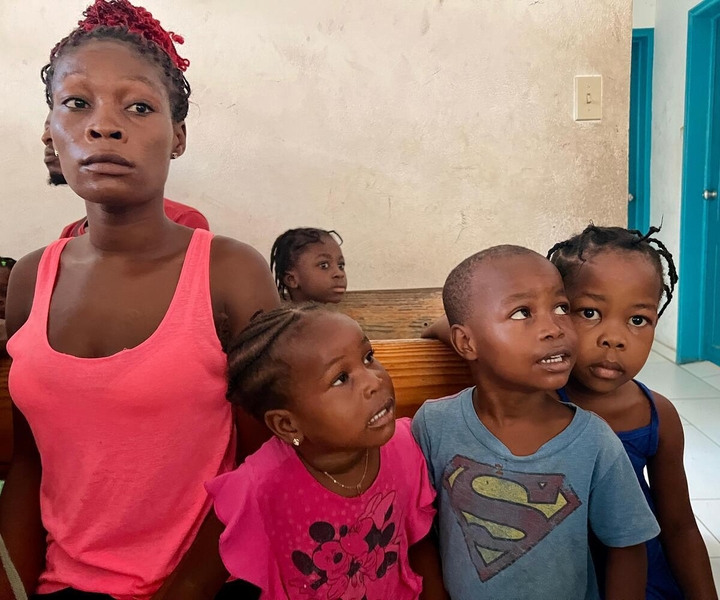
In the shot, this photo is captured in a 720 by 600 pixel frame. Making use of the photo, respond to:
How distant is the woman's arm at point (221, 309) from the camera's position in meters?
0.80

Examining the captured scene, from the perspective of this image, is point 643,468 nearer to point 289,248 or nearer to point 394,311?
point 394,311

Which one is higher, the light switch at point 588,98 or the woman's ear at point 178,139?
the light switch at point 588,98

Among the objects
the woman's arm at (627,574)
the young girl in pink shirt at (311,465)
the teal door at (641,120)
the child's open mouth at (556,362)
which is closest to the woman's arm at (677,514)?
the woman's arm at (627,574)

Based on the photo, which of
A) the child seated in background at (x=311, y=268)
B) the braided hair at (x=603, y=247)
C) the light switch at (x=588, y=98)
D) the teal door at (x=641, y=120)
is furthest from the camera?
the teal door at (x=641, y=120)

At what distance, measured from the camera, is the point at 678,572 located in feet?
3.31

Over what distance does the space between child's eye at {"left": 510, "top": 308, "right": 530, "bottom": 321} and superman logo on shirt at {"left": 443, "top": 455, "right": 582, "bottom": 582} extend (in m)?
0.22

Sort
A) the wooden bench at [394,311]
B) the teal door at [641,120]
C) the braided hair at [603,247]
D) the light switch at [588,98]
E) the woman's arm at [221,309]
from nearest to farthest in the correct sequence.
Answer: the woman's arm at [221,309] → the braided hair at [603,247] → the wooden bench at [394,311] → the light switch at [588,98] → the teal door at [641,120]

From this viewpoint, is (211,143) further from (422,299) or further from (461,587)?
(461,587)

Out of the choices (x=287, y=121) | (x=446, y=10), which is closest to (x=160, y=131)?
(x=287, y=121)

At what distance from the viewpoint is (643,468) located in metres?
1.03

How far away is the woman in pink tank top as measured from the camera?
2.63 feet

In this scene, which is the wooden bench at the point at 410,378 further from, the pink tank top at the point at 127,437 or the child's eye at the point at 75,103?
the child's eye at the point at 75,103

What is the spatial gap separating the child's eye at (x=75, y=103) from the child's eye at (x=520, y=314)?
2.16 ft

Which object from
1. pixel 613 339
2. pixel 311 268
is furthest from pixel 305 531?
pixel 311 268
